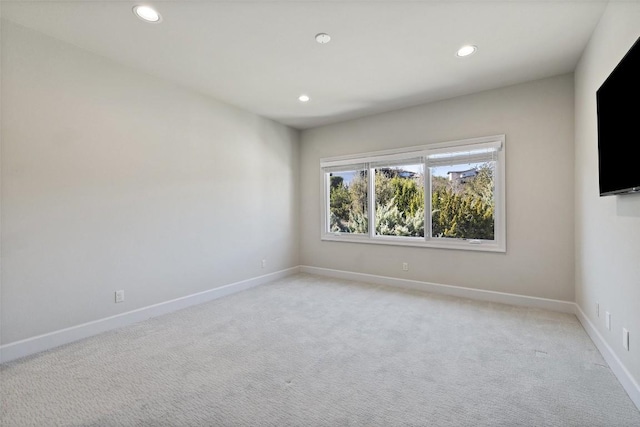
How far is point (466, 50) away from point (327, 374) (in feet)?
10.3

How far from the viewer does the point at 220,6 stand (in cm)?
212

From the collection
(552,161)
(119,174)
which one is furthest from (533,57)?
(119,174)

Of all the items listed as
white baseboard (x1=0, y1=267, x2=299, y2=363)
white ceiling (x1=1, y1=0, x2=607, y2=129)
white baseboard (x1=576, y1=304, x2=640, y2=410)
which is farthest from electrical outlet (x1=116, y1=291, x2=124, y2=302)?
white baseboard (x1=576, y1=304, x2=640, y2=410)

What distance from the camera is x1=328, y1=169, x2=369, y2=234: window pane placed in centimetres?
484

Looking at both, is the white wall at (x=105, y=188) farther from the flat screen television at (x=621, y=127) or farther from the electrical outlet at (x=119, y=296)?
the flat screen television at (x=621, y=127)

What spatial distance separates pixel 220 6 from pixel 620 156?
9.52ft

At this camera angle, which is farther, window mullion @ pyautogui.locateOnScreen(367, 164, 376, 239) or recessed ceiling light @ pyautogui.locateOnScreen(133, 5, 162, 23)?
window mullion @ pyautogui.locateOnScreen(367, 164, 376, 239)

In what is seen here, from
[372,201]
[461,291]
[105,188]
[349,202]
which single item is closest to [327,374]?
[461,291]

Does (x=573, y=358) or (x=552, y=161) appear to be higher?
(x=552, y=161)

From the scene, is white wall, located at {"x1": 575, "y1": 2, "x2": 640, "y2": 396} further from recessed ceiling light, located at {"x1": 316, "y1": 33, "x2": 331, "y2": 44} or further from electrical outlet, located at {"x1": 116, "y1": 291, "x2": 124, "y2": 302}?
electrical outlet, located at {"x1": 116, "y1": 291, "x2": 124, "y2": 302}

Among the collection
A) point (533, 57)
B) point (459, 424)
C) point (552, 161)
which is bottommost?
point (459, 424)

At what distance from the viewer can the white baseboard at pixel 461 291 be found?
3286 mm

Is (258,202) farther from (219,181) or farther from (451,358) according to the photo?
(451,358)

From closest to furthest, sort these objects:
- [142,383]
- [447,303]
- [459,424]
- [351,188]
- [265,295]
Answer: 1. [459,424]
2. [142,383]
3. [447,303]
4. [265,295]
5. [351,188]
